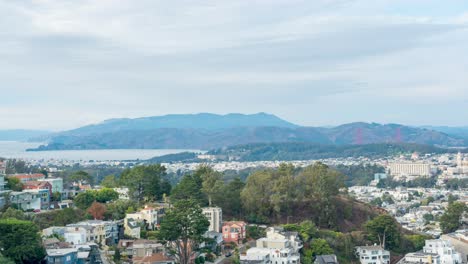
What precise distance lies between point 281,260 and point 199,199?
23.3 feet

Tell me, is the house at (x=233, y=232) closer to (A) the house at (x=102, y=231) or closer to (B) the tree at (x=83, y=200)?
(A) the house at (x=102, y=231)

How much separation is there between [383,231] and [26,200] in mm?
17545

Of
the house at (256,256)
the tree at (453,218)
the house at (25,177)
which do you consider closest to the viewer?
the house at (256,256)

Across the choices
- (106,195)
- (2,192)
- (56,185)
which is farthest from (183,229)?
(56,185)

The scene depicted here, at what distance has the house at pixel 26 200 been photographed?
31.8 m

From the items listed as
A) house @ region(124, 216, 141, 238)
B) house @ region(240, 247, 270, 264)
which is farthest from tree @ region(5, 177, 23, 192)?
house @ region(240, 247, 270, 264)

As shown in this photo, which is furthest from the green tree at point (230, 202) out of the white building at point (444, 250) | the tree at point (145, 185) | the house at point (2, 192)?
the house at point (2, 192)

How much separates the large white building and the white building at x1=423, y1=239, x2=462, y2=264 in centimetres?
6900

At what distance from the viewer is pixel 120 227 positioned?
30250 millimetres

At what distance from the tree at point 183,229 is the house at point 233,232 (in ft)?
14.3

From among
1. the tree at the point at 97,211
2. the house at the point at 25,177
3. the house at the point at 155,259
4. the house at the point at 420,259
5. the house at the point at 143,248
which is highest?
the house at the point at 25,177

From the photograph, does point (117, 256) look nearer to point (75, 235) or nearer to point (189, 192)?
point (75, 235)

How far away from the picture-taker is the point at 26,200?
32.2 m

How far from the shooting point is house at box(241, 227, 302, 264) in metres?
27.7
